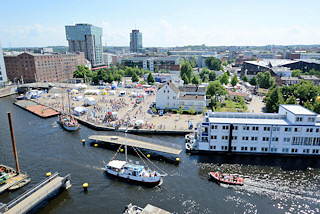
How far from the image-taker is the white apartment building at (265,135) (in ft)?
152

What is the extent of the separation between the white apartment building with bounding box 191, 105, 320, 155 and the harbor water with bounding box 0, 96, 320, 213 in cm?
210

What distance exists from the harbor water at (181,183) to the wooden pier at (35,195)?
147 centimetres

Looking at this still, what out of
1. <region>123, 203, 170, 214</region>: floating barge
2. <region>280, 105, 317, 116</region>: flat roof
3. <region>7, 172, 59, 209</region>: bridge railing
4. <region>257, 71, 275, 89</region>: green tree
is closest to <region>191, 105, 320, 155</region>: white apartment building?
<region>280, 105, 317, 116</region>: flat roof

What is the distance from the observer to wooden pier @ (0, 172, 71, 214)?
30250 mm

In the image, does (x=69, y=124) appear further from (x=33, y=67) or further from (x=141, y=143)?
(x=33, y=67)

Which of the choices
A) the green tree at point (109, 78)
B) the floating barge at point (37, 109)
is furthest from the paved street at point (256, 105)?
the green tree at point (109, 78)

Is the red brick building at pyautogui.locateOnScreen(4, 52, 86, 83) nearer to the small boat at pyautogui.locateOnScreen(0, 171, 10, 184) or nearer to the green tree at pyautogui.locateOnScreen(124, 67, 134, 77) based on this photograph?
the green tree at pyautogui.locateOnScreen(124, 67, 134, 77)

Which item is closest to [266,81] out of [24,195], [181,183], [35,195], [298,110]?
[298,110]

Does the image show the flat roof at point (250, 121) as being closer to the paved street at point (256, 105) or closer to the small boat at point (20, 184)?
the paved street at point (256, 105)

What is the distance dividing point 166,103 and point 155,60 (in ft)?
392

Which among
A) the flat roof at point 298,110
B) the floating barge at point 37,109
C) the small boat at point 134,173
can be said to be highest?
the flat roof at point 298,110

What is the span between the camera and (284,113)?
2024 inches

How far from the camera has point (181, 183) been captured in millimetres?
38688

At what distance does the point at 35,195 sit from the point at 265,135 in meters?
43.6
